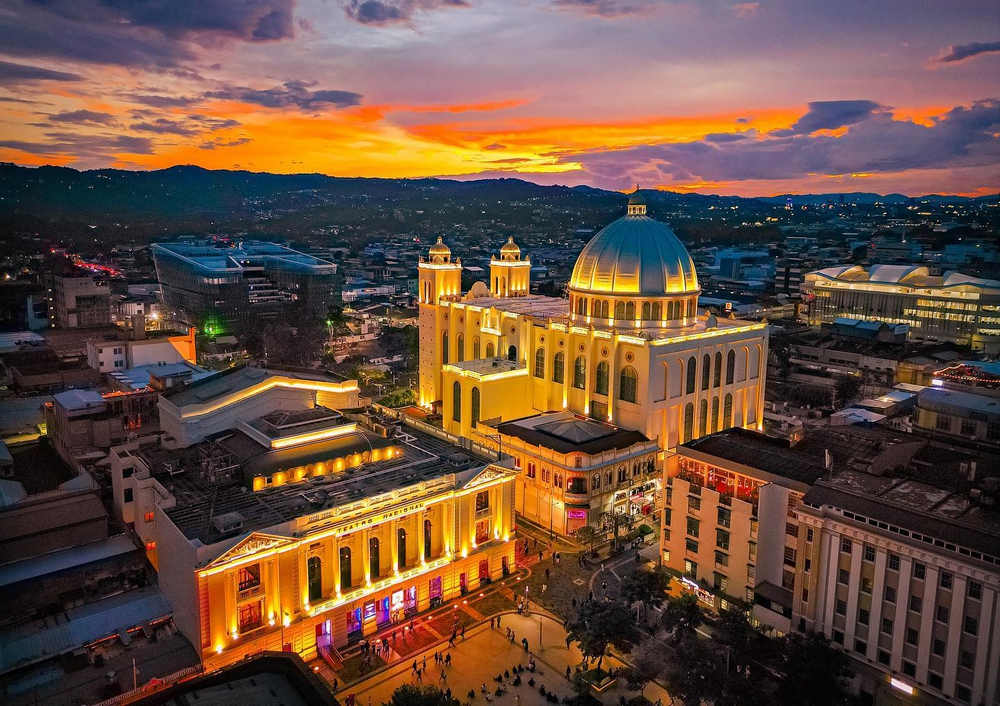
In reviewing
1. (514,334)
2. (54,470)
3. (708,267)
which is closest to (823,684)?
(514,334)

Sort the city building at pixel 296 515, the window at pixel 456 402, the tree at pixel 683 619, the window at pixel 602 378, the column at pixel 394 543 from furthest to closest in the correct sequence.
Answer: the window at pixel 456 402 < the window at pixel 602 378 < the column at pixel 394 543 < the city building at pixel 296 515 < the tree at pixel 683 619

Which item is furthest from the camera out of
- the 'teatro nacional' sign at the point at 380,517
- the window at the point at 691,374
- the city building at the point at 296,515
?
the window at the point at 691,374

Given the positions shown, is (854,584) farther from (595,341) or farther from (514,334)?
(514,334)

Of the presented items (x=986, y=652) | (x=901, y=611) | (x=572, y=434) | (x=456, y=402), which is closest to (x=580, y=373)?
(x=572, y=434)

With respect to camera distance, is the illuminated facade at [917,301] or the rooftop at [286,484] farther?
the illuminated facade at [917,301]

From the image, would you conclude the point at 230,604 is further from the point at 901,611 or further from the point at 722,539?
the point at 901,611

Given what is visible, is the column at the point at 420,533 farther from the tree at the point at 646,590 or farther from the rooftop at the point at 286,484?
the tree at the point at 646,590

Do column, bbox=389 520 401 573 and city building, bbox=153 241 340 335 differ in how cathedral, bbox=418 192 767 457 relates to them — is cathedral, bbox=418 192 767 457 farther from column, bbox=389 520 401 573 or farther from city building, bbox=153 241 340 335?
city building, bbox=153 241 340 335

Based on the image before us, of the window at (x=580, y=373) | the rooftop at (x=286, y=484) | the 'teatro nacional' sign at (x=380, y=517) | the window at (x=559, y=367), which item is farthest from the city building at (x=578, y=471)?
the 'teatro nacional' sign at (x=380, y=517)

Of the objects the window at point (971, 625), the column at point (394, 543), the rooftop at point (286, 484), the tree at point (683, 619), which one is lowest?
the tree at point (683, 619)

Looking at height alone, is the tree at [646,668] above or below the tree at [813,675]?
below
